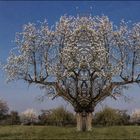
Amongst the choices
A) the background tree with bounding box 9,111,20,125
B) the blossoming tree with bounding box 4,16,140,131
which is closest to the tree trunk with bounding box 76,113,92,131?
the blossoming tree with bounding box 4,16,140,131

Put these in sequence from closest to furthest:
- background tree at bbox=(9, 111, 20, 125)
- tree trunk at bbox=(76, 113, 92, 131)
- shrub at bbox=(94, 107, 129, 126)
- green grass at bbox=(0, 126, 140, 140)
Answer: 1. green grass at bbox=(0, 126, 140, 140)
2. tree trunk at bbox=(76, 113, 92, 131)
3. shrub at bbox=(94, 107, 129, 126)
4. background tree at bbox=(9, 111, 20, 125)

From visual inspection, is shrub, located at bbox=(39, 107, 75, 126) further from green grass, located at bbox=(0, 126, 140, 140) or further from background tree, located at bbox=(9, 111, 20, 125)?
green grass, located at bbox=(0, 126, 140, 140)

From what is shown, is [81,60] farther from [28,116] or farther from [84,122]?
[28,116]

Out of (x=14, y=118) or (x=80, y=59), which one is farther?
(x=14, y=118)

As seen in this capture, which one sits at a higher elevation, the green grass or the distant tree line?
the distant tree line

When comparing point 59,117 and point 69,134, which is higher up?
point 59,117

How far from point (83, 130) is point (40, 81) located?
24.4 feet

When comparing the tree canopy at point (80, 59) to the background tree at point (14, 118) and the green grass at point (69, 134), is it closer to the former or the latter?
the green grass at point (69, 134)

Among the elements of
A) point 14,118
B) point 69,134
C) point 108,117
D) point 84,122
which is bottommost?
point 69,134

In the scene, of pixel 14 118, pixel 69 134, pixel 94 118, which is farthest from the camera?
pixel 14 118

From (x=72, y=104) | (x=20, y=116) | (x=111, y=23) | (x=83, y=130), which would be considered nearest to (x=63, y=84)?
(x=72, y=104)

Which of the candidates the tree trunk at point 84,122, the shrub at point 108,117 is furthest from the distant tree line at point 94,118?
the tree trunk at point 84,122

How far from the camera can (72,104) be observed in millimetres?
52969

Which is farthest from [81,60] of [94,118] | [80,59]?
[94,118]
